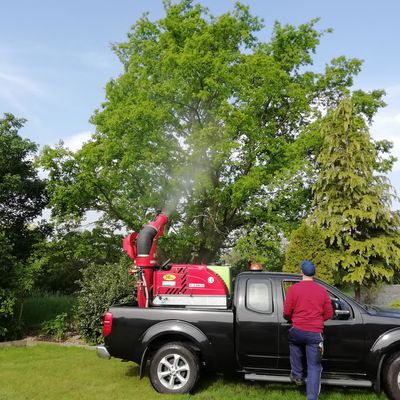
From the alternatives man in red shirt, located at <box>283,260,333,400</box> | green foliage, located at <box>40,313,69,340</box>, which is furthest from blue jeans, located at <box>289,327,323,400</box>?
green foliage, located at <box>40,313,69,340</box>

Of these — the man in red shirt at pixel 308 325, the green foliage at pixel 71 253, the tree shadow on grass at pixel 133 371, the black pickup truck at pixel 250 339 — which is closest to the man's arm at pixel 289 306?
the man in red shirt at pixel 308 325

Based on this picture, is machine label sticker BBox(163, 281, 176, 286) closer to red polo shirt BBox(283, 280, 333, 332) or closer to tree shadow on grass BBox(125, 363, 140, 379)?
tree shadow on grass BBox(125, 363, 140, 379)

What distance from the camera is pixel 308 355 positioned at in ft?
18.6

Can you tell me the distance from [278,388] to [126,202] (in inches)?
507

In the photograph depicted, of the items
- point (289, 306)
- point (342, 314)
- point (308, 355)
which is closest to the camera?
point (308, 355)

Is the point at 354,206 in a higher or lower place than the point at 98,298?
higher

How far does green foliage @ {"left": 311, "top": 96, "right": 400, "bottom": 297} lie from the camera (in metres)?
16.5

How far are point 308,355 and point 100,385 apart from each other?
350 cm

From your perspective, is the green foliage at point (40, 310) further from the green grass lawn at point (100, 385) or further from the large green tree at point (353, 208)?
the large green tree at point (353, 208)

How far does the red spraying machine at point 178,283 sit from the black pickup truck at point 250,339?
0.87 ft

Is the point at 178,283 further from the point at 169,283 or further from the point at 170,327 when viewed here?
the point at 170,327

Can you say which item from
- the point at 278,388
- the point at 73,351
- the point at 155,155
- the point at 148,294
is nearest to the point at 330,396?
the point at 278,388

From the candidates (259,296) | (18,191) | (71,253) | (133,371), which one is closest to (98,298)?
(133,371)

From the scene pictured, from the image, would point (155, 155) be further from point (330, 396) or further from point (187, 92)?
point (330, 396)
